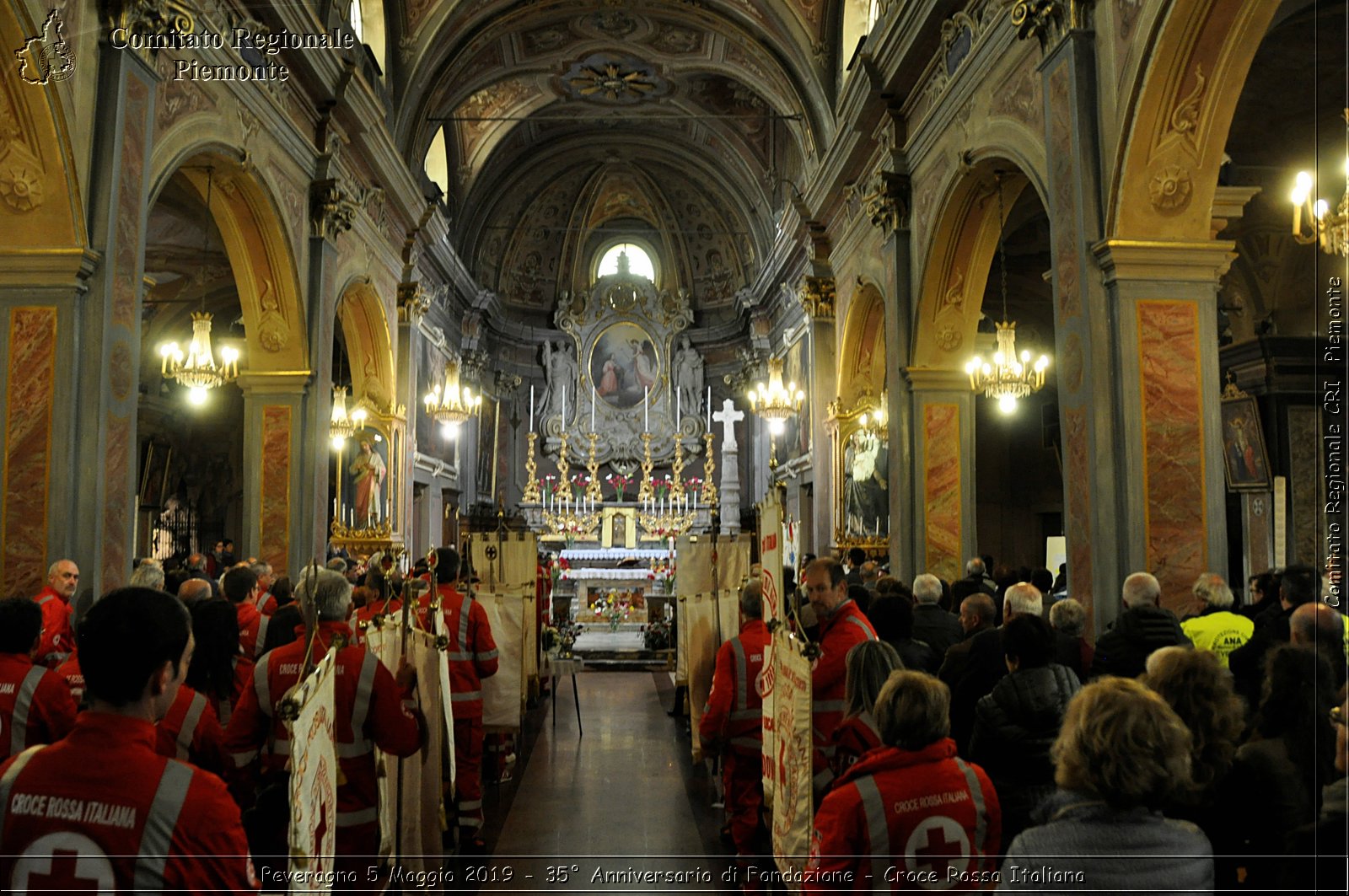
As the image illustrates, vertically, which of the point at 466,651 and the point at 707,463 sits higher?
the point at 707,463

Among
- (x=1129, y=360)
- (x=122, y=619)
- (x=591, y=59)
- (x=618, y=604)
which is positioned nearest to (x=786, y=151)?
(x=591, y=59)

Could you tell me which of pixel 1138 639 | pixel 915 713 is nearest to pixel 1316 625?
pixel 1138 639

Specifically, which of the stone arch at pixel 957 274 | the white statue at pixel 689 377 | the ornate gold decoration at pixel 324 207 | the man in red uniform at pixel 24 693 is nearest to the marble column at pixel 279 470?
the ornate gold decoration at pixel 324 207

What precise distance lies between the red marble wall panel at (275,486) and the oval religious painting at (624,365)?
13.1m

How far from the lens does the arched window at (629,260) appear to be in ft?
83.1

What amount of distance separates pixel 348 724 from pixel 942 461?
28.7 ft

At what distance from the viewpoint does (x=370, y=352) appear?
1520 cm

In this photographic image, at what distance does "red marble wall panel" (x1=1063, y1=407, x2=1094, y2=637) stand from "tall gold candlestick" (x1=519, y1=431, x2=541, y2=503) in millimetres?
16691

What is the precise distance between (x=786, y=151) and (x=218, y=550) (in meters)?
12.7

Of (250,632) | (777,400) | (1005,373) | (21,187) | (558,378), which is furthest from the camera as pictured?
(558,378)

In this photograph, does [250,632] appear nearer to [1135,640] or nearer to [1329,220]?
[1135,640]

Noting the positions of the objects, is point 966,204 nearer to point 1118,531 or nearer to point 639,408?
point 1118,531

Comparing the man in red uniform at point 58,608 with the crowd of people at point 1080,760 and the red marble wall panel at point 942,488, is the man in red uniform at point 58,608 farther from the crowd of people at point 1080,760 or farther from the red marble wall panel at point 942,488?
the red marble wall panel at point 942,488

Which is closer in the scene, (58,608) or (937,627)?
(937,627)
